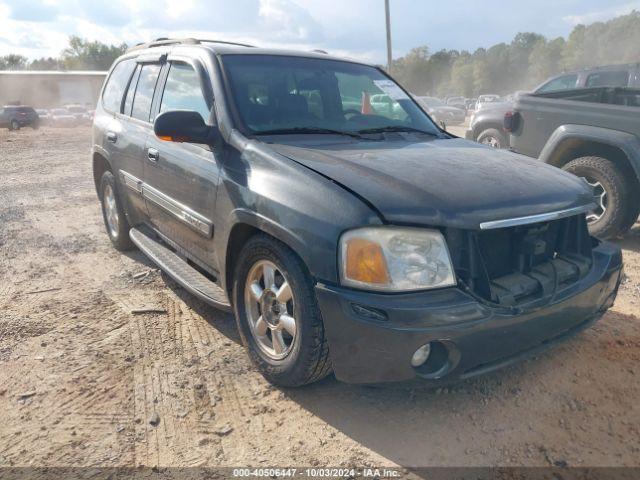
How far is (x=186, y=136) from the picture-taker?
2949 millimetres

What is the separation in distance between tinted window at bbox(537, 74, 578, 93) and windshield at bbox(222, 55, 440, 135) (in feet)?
21.2

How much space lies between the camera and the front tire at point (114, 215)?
4926 millimetres

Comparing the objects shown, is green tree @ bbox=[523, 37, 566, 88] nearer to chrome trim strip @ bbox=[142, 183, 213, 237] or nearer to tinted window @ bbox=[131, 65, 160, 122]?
tinted window @ bbox=[131, 65, 160, 122]

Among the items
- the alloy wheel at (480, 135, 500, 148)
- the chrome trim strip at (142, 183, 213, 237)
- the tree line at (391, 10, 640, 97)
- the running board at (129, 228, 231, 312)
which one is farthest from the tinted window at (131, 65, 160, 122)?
the tree line at (391, 10, 640, 97)

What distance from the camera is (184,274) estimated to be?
11.6 feet

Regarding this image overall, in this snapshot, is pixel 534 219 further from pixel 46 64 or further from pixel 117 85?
pixel 46 64

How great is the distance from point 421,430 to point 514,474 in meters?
0.46

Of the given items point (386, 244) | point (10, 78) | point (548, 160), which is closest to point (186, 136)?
point (386, 244)

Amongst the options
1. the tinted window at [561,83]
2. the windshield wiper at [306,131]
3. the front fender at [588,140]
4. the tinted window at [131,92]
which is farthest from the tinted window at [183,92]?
the tinted window at [561,83]

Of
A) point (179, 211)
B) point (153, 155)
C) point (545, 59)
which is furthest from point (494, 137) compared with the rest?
point (545, 59)

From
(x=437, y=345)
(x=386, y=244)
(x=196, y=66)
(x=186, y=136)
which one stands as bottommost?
(x=437, y=345)

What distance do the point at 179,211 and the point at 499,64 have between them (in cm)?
9001

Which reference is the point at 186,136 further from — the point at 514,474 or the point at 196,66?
the point at 514,474

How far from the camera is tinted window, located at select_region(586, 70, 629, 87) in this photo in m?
8.41
